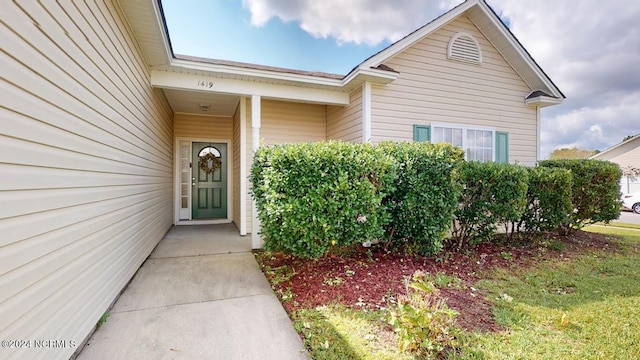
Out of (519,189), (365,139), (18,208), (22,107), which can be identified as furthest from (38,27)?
(519,189)

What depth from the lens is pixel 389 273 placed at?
12.3ft

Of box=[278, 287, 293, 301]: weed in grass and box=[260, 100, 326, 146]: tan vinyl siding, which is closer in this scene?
box=[278, 287, 293, 301]: weed in grass

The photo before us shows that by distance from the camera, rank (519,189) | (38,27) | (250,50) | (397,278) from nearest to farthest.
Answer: (38,27)
(397,278)
(519,189)
(250,50)

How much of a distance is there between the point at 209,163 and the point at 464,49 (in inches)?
281

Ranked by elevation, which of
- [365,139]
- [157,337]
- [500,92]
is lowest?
[157,337]

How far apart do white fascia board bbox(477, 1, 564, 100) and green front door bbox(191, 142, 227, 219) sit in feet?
23.7

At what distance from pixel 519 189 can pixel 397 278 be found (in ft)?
8.83

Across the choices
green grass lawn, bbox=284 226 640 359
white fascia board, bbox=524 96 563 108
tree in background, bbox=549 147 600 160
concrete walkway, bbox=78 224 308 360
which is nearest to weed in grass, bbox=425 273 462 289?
green grass lawn, bbox=284 226 640 359

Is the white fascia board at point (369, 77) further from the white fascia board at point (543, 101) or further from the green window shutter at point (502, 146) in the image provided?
the white fascia board at point (543, 101)

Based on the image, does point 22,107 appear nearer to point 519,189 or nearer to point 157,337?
point 157,337

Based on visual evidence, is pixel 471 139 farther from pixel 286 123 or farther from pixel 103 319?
pixel 103 319

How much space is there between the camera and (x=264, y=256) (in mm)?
4707

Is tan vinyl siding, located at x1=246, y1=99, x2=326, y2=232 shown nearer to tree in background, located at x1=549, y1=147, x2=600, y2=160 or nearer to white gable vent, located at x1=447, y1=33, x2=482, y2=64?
white gable vent, located at x1=447, y1=33, x2=482, y2=64

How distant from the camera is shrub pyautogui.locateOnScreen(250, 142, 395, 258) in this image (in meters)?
3.43
